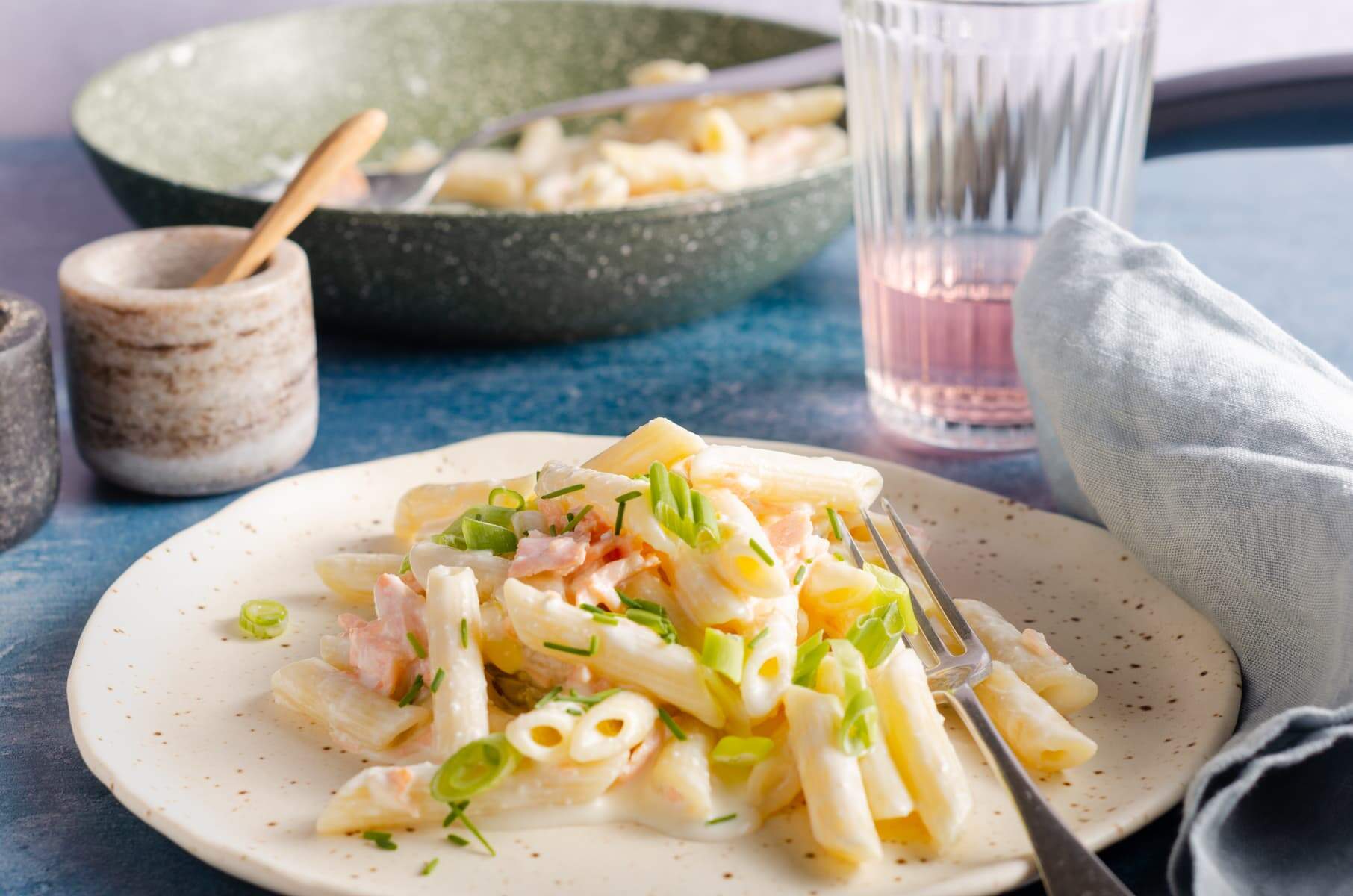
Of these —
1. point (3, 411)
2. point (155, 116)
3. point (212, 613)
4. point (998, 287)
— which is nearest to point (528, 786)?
point (212, 613)

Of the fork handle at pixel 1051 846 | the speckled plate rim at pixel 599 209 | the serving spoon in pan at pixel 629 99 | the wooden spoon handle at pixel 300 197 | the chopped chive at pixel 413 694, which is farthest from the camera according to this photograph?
the serving spoon in pan at pixel 629 99

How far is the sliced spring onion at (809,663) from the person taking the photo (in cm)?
122

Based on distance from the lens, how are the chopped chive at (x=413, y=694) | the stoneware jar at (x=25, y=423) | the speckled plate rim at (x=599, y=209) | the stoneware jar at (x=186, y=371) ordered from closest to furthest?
the chopped chive at (x=413, y=694) < the stoneware jar at (x=25, y=423) < the stoneware jar at (x=186, y=371) < the speckled plate rim at (x=599, y=209)

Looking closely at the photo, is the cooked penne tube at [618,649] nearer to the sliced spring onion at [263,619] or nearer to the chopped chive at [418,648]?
the chopped chive at [418,648]

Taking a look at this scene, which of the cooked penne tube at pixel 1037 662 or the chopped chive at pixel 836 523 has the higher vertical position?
the chopped chive at pixel 836 523

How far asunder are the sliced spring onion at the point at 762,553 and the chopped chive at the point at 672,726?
0.51 ft

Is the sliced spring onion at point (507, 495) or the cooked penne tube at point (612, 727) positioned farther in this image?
the sliced spring onion at point (507, 495)

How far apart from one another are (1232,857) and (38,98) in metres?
3.32

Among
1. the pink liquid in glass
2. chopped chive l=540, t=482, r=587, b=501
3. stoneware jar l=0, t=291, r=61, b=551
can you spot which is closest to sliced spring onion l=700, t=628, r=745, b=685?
chopped chive l=540, t=482, r=587, b=501

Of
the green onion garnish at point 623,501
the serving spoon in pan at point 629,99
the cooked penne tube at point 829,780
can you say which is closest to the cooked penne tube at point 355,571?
the green onion garnish at point 623,501

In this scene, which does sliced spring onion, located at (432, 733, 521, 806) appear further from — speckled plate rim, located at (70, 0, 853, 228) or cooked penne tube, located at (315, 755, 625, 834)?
speckled plate rim, located at (70, 0, 853, 228)

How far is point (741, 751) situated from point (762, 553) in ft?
0.57

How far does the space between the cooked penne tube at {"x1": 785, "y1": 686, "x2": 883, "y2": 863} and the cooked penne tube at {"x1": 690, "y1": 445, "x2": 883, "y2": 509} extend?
0.85ft

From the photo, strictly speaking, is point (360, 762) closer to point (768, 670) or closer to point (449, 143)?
point (768, 670)
